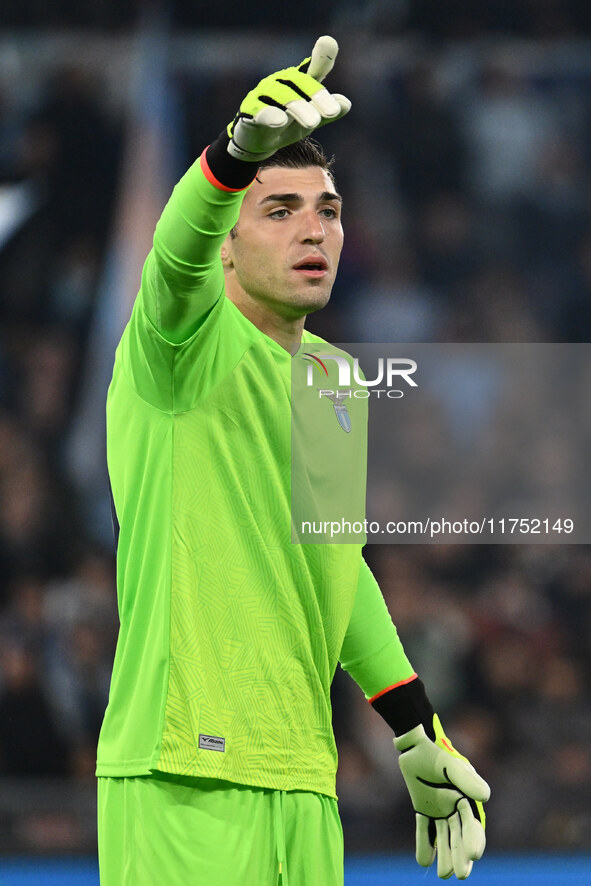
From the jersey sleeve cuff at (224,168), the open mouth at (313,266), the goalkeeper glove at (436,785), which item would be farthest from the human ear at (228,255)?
the goalkeeper glove at (436,785)

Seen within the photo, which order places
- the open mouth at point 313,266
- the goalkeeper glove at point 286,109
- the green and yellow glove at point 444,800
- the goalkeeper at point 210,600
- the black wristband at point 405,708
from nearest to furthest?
the goalkeeper glove at point 286,109 → the goalkeeper at point 210,600 → the open mouth at point 313,266 → the green and yellow glove at point 444,800 → the black wristband at point 405,708

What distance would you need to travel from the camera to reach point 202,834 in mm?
2148

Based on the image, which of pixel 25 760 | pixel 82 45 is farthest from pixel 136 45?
pixel 25 760

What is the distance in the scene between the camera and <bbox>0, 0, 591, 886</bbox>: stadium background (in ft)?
16.8

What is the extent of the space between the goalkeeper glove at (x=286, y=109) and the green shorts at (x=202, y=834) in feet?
3.67

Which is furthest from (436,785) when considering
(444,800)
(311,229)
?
(311,229)

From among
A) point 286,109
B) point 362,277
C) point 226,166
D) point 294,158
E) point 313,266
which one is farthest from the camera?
point 362,277

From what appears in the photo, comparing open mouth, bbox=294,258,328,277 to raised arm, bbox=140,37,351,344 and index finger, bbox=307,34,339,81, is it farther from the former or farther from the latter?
index finger, bbox=307,34,339,81

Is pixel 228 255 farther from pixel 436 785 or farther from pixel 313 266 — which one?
pixel 436 785

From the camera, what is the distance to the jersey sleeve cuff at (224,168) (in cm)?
196

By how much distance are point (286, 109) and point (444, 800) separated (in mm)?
1660

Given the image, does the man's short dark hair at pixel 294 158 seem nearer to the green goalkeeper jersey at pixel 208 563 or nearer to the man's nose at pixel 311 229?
the man's nose at pixel 311 229

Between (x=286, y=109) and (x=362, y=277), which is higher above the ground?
(x=362, y=277)

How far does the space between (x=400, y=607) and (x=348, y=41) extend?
2666 mm
